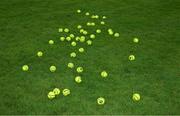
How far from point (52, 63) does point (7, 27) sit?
171cm

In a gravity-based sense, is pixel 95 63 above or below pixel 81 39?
below

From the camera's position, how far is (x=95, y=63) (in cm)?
364

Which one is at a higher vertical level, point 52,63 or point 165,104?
point 52,63

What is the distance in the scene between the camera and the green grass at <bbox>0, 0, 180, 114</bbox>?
2912 millimetres

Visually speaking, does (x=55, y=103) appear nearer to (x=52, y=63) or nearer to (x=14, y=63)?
(x=52, y=63)

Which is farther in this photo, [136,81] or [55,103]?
[136,81]

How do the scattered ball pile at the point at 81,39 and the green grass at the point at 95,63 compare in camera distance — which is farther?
the scattered ball pile at the point at 81,39

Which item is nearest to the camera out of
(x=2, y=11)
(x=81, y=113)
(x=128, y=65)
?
(x=81, y=113)

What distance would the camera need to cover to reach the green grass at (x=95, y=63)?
2912mm

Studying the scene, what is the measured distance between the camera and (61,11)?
5559mm

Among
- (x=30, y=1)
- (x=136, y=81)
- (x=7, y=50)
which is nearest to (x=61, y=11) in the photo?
(x=30, y=1)

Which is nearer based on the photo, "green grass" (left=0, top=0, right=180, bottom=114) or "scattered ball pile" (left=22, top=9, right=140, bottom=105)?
"green grass" (left=0, top=0, right=180, bottom=114)

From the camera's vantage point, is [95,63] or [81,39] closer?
[95,63]

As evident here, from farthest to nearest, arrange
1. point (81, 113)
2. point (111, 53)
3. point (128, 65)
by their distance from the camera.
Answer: point (111, 53)
point (128, 65)
point (81, 113)
